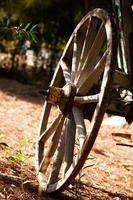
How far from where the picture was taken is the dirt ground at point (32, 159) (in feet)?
11.0

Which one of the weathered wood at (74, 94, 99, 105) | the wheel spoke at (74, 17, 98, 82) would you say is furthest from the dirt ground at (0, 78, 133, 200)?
the wheel spoke at (74, 17, 98, 82)

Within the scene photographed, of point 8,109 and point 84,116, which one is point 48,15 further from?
point 84,116

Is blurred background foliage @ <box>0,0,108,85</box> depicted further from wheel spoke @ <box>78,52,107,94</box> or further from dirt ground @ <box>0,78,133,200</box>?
wheel spoke @ <box>78,52,107,94</box>

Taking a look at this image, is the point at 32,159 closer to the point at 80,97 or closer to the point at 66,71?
the point at 66,71

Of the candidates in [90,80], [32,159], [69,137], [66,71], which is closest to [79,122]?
[69,137]

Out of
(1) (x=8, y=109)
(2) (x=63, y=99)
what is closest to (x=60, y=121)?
(2) (x=63, y=99)

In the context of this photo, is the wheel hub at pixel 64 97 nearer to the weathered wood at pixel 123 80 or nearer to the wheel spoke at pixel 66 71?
the wheel spoke at pixel 66 71

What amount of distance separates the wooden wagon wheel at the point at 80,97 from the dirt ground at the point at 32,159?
6.9 inches

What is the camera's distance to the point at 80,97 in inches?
126

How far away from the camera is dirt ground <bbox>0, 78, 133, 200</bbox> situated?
3342 mm

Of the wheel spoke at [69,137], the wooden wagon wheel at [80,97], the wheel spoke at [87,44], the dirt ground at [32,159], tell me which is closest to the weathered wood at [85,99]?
the wooden wagon wheel at [80,97]

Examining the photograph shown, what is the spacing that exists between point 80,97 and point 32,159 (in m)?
1.35

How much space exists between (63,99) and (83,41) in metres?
0.53

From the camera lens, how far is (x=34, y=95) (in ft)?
29.1
